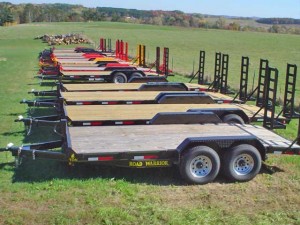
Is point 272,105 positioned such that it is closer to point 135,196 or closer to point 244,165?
point 244,165

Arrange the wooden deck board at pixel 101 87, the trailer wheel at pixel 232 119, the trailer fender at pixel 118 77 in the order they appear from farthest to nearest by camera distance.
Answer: the trailer fender at pixel 118 77
the wooden deck board at pixel 101 87
the trailer wheel at pixel 232 119

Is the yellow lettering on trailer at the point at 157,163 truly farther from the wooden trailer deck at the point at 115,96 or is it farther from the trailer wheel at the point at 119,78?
the trailer wheel at the point at 119,78

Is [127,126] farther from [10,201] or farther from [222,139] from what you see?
[10,201]

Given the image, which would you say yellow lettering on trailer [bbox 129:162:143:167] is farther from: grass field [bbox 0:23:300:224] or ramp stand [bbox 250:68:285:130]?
ramp stand [bbox 250:68:285:130]

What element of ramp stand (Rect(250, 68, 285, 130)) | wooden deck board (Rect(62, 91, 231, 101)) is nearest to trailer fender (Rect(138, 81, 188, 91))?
wooden deck board (Rect(62, 91, 231, 101))

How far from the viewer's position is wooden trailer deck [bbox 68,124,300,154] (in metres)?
7.20

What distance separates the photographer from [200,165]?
716cm

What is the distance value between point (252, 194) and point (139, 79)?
10434mm

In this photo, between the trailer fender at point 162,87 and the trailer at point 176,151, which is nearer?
the trailer at point 176,151

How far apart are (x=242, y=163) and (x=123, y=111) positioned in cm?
356

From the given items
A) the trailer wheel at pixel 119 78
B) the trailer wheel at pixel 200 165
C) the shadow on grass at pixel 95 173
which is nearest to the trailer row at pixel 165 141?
the trailer wheel at pixel 200 165

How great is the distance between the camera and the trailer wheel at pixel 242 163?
7.23m

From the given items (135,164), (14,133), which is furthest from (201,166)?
(14,133)

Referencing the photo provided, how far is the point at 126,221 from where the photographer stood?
5773 mm
